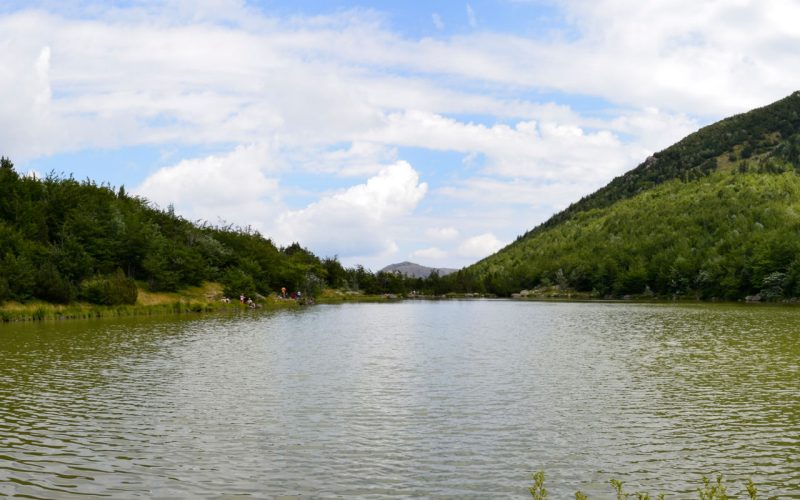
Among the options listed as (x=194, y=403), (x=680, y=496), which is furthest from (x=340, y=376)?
(x=680, y=496)

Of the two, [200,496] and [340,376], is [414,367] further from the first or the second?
[200,496]

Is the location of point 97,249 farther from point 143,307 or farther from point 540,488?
point 540,488

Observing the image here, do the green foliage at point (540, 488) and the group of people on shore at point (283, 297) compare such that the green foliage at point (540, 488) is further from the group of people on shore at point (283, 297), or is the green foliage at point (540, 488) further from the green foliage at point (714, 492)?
the group of people on shore at point (283, 297)

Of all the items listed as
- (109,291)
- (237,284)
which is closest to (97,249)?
(109,291)

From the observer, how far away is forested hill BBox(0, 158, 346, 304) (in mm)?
88125

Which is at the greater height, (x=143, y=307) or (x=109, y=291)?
(x=109, y=291)

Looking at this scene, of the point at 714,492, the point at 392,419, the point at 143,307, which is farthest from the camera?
the point at 143,307

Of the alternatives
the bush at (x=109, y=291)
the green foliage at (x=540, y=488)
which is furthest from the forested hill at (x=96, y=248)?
Answer: the green foliage at (x=540, y=488)

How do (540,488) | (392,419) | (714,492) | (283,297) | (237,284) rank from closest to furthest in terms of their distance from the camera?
(714,492)
(540,488)
(392,419)
(237,284)
(283,297)

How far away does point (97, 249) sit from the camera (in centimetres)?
10462

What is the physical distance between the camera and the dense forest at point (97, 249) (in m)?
88.1

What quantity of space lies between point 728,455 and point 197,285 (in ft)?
383

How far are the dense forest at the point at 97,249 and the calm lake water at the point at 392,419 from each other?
41196mm

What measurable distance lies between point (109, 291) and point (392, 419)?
79931 millimetres
